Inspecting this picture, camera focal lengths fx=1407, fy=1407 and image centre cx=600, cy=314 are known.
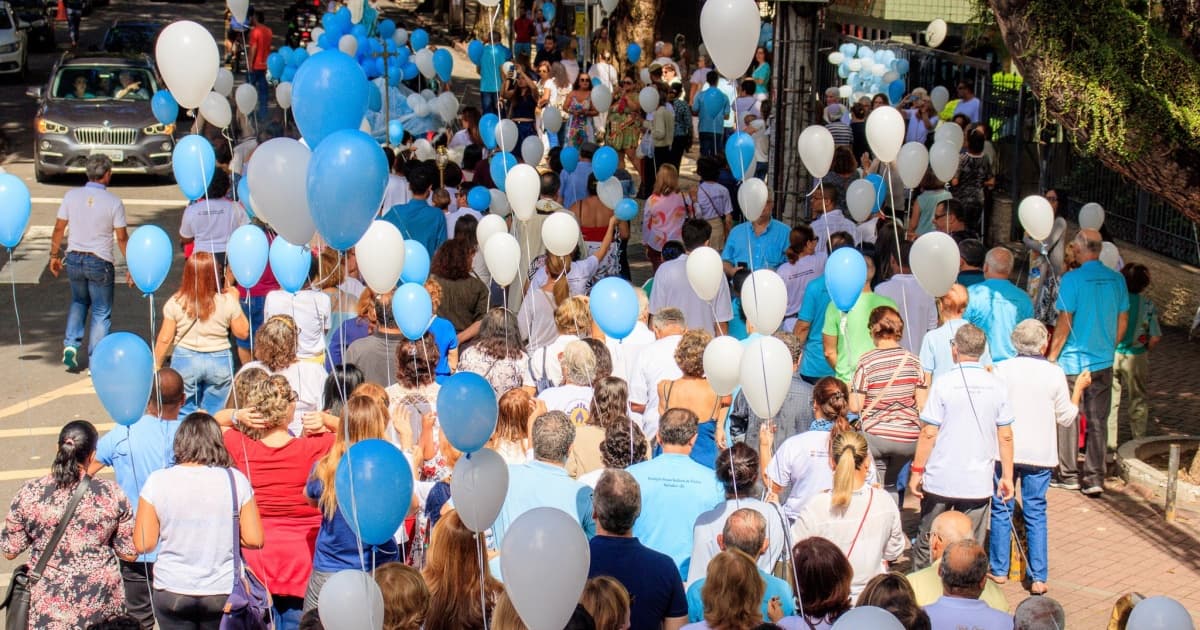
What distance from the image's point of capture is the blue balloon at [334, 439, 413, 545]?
5.10 metres

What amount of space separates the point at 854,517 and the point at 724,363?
3.71 feet

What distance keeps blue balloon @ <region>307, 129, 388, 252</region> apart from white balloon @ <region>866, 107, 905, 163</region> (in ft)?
16.3

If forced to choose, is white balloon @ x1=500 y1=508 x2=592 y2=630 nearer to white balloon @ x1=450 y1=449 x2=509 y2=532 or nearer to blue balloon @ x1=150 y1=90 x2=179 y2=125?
white balloon @ x1=450 y1=449 x2=509 y2=532

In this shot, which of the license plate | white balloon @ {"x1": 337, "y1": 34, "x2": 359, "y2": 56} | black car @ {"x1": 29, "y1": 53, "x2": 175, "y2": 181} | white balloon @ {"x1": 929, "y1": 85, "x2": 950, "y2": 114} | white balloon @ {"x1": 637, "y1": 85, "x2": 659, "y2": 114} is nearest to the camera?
white balloon @ {"x1": 337, "y1": 34, "x2": 359, "y2": 56}

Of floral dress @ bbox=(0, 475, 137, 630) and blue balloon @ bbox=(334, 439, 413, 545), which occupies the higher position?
blue balloon @ bbox=(334, 439, 413, 545)

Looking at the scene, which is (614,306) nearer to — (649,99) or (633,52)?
(649,99)

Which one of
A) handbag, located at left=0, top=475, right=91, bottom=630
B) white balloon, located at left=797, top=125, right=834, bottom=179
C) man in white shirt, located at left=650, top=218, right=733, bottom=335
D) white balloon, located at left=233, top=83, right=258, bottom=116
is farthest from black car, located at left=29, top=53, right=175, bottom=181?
handbag, located at left=0, top=475, right=91, bottom=630

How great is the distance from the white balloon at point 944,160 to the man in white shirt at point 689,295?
2285 mm

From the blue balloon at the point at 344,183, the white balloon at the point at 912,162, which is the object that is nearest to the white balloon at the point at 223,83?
the white balloon at the point at 912,162

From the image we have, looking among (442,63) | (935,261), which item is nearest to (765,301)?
(935,261)

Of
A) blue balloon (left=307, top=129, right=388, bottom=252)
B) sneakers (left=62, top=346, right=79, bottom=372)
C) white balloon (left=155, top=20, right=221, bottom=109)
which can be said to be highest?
white balloon (left=155, top=20, right=221, bottom=109)

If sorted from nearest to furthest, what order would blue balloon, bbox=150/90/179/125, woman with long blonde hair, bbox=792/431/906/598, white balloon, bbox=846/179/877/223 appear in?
woman with long blonde hair, bbox=792/431/906/598 < white balloon, bbox=846/179/877/223 < blue balloon, bbox=150/90/179/125

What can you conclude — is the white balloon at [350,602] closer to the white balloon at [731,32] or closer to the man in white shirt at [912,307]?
the white balloon at [731,32]

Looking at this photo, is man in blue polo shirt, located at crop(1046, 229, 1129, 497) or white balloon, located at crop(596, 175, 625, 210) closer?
man in blue polo shirt, located at crop(1046, 229, 1129, 497)
